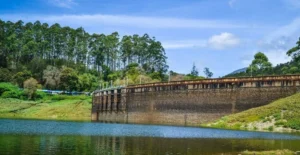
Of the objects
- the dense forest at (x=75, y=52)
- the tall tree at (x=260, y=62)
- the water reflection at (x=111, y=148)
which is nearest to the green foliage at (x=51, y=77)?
the dense forest at (x=75, y=52)

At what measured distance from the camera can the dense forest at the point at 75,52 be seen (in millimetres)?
130375

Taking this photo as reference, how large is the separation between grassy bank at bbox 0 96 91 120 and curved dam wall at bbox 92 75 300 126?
10209 mm

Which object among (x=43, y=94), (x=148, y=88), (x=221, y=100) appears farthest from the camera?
(x=43, y=94)

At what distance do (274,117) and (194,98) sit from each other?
53.7 feet

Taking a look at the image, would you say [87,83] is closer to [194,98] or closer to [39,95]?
[39,95]

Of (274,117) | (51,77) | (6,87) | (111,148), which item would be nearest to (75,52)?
(51,77)

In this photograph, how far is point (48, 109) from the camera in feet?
327

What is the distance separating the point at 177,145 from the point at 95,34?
111 meters

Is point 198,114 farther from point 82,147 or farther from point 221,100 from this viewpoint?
point 82,147

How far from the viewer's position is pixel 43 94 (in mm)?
111188

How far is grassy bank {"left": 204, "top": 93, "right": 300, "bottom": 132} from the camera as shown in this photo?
197 ft

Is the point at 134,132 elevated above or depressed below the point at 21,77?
below

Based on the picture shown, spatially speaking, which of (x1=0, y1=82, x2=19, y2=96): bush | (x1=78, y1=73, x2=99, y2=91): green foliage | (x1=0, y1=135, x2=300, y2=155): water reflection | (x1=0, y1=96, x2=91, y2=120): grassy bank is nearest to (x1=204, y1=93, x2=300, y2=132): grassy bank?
(x1=0, y1=135, x2=300, y2=155): water reflection

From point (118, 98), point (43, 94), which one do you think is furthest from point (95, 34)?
point (118, 98)
